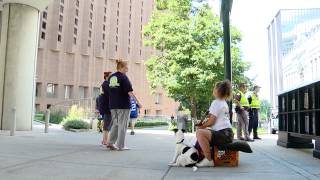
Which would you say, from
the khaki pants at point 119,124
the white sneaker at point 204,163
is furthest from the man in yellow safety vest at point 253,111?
the white sneaker at point 204,163

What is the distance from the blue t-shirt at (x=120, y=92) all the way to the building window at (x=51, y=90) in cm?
6763

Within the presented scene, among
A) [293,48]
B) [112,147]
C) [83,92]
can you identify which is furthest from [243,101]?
[293,48]

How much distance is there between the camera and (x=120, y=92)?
10016 millimetres

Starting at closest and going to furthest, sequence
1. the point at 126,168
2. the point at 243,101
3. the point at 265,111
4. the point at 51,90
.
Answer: the point at 126,168 < the point at 243,101 < the point at 265,111 < the point at 51,90

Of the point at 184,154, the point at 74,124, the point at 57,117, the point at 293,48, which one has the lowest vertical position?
the point at 184,154

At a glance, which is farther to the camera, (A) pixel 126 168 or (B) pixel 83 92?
(B) pixel 83 92

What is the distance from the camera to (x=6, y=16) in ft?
58.6

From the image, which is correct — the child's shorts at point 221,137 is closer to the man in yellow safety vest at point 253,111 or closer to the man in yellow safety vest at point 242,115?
the man in yellow safety vest at point 242,115

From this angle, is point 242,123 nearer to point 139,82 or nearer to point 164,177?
point 164,177

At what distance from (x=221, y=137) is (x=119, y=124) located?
3.32 m

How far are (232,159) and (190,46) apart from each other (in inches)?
967

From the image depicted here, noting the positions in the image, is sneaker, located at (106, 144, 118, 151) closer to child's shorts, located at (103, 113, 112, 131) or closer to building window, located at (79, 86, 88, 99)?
child's shorts, located at (103, 113, 112, 131)

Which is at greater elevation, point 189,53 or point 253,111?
point 189,53

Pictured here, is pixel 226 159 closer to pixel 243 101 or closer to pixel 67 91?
pixel 243 101
